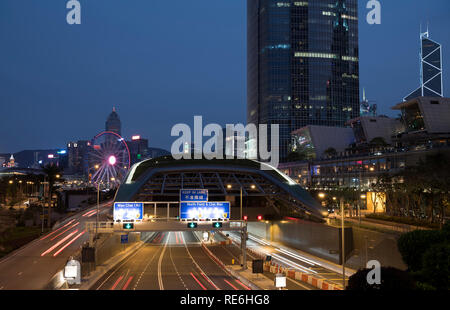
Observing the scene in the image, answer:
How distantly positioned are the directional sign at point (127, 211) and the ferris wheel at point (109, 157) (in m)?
56.1

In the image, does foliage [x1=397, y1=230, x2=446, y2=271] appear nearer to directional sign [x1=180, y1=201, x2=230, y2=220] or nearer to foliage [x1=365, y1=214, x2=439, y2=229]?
directional sign [x1=180, y1=201, x2=230, y2=220]

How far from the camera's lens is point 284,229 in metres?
69.5

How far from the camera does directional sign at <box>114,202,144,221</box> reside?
41094 millimetres

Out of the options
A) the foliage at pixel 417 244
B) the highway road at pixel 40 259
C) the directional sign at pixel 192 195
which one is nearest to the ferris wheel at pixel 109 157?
the highway road at pixel 40 259

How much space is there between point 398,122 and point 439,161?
336 feet

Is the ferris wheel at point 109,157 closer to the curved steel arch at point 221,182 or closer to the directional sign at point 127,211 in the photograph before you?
the curved steel arch at point 221,182

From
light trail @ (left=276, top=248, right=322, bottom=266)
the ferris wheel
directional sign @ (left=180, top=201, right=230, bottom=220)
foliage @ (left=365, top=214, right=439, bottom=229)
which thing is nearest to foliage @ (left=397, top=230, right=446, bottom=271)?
directional sign @ (left=180, top=201, right=230, bottom=220)

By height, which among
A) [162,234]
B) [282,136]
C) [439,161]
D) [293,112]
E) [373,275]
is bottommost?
[162,234]

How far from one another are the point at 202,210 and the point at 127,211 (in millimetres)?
8357

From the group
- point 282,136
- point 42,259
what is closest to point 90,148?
point 42,259

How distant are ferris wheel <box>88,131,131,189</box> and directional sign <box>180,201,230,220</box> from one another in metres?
57.1

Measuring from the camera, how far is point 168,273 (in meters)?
41.0
